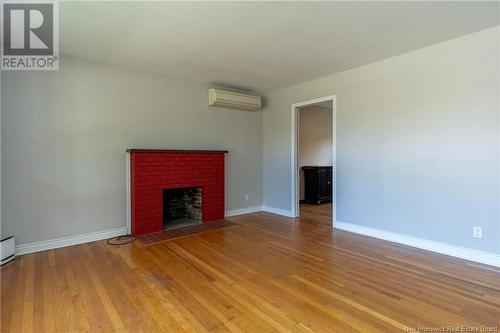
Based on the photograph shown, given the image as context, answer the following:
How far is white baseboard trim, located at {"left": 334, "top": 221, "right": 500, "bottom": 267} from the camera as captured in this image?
2.70 metres

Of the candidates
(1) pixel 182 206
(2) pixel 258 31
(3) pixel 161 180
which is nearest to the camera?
(2) pixel 258 31

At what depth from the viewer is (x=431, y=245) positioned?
309cm

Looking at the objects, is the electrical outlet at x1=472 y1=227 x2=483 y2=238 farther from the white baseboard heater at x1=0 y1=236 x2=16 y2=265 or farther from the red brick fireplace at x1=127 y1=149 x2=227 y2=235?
the white baseboard heater at x1=0 y1=236 x2=16 y2=265

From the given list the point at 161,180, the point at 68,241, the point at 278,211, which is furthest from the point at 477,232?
the point at 68,241

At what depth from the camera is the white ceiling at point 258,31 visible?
2.28 meters

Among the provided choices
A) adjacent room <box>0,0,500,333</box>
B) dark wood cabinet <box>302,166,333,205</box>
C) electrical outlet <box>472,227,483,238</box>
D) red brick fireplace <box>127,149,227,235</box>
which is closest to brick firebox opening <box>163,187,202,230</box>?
adjacent room <box>0,0,500,333</box>

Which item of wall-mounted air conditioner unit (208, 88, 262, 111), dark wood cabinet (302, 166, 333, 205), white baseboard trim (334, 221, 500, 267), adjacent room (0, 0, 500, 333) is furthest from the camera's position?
dark wood cabinet (302, 166, 333, 205)

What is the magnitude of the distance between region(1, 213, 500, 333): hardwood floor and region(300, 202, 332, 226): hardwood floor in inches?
49.1

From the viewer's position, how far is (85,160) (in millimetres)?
3461

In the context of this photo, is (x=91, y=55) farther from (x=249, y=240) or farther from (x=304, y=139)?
(x=304, y=139)

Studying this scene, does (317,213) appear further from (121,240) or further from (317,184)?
(121,240)

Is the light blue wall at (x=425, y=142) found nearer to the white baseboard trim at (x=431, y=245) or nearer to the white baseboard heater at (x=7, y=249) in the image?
the white baseboard trim at (x=431, y=245)

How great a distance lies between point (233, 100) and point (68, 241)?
3220 mm

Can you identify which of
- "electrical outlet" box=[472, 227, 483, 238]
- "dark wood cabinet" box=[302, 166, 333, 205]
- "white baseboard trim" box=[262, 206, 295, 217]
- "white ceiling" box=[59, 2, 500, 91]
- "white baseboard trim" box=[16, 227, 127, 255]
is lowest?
"white baseboard trim" box=[16, 227, 127, 255]
